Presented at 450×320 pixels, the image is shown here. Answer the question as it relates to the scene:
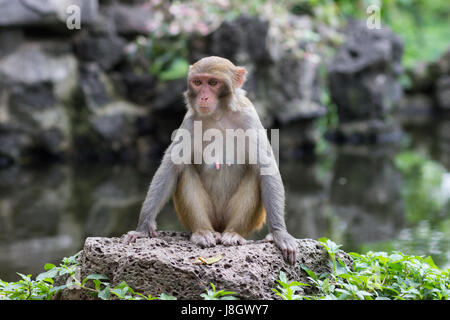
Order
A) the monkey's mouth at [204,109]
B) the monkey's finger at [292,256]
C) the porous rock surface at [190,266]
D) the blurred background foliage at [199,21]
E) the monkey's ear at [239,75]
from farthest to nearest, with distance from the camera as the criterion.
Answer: the blurred background foliage at [199,21] < the monkey's ear at [239,75] < the monkey's mouth at [204,109] < the monkey's finger at [292,256] < the porous rock surface at [190,266]

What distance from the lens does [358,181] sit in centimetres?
1147

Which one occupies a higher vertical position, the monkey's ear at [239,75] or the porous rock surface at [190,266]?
the monkey's ear at [239,75]

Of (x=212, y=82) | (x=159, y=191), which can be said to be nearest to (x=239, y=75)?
(x=212, y=82)

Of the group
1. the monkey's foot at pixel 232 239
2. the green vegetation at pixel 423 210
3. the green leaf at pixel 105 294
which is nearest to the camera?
the green leaf at pixel 105 294

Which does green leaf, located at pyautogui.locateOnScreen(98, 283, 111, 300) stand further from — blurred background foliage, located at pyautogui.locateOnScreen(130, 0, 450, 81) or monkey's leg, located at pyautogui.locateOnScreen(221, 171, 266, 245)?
blurred background foliage, located at pyautogui.locateOnScreen(130, 0, 450, 81)

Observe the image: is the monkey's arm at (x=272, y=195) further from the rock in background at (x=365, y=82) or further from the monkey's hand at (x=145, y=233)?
the rock in background at (x=365, y=82)

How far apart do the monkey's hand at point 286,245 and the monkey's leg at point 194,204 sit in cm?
46

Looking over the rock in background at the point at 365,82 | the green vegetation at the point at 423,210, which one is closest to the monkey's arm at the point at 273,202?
the green vegetation at the point at 423,210

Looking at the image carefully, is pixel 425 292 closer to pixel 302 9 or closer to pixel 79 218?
pixel 79 218

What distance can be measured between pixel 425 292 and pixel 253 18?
9584mm

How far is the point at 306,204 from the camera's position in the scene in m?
9.81

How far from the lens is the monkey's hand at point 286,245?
4094 mm

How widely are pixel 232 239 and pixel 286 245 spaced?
425mm

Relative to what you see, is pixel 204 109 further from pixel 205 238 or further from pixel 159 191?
pixel 205 238
